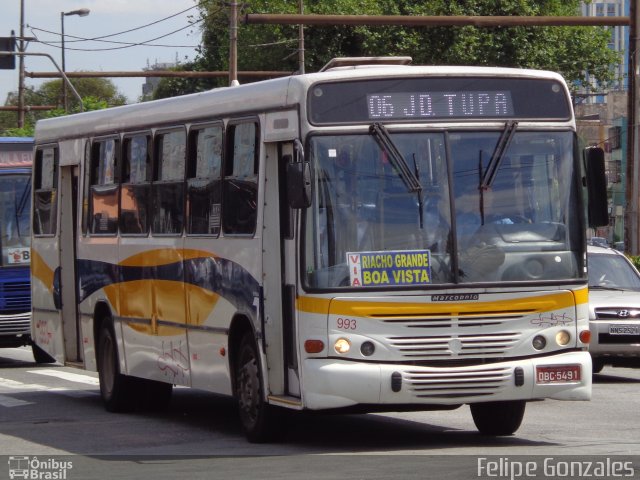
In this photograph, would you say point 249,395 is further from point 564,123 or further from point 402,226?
point 564,123

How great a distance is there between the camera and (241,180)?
1260 centimetres

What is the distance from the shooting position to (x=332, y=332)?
11.2 metres

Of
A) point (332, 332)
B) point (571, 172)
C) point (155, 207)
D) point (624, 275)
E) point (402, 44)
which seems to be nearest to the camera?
point (332, 332)

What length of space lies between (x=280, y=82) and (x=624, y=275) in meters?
9.63

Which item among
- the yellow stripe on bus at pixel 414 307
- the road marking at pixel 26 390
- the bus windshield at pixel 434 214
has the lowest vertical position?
the road marking at pixel 26 390

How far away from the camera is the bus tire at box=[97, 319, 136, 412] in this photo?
51.8 ft

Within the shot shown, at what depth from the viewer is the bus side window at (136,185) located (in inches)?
587

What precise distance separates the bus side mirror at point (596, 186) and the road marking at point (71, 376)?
929 cm

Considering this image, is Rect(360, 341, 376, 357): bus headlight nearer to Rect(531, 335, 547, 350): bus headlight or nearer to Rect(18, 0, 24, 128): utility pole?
Rect(531, 335, 547, 350): bus headlight

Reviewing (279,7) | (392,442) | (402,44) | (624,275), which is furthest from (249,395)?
(279,7)

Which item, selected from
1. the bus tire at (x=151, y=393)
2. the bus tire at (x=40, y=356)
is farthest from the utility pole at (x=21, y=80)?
the bus tire at (x=151, y=393)

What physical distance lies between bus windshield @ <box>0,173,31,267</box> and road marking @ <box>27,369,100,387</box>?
1.93m

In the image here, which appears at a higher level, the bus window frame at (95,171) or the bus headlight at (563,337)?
the bus window frame at (95,171)

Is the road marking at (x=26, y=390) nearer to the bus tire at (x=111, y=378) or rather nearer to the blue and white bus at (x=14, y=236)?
the bus tire at (x=111, y=378)
